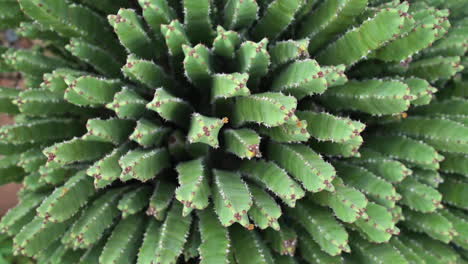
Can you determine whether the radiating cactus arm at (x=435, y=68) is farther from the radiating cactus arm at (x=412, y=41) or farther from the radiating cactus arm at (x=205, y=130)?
the radiating cactus arm at (x=205, y=130)

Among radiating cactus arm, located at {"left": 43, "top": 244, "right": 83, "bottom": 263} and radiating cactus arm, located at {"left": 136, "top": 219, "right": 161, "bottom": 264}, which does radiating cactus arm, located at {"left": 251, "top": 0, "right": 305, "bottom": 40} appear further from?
radiating cactus arm, located at {"left": 43, "top": 244, "right": 83, "bottom": 263}

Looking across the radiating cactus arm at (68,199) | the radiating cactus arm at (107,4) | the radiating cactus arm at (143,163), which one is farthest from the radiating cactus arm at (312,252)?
the radiating cactus arm at (107,4)

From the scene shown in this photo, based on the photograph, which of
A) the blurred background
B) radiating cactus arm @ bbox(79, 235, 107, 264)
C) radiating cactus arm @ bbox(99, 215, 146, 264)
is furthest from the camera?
the blurred background

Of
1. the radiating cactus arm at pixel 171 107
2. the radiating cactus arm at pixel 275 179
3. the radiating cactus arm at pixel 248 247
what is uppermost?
the radiating cactus arm at pixel 171 107

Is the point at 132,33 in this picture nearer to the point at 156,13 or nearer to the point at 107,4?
the point at 156,13

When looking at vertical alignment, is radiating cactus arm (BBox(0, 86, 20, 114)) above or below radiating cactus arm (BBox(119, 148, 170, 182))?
above

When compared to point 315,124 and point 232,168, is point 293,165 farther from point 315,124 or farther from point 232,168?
point 232,168

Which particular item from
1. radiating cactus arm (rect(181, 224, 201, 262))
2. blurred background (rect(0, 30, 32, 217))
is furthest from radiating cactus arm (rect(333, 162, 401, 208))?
blurred background (rect(0, 30, 32, 217))
